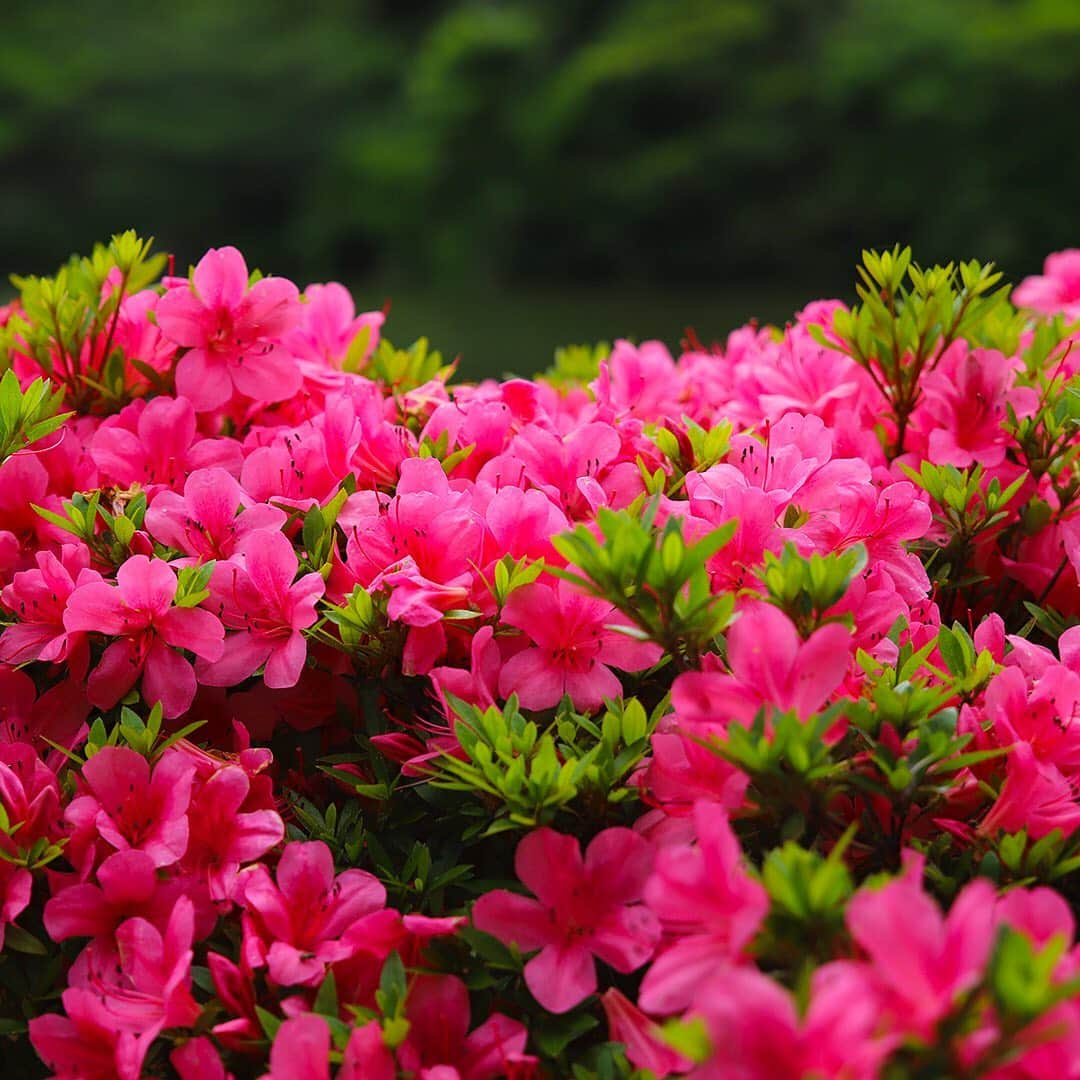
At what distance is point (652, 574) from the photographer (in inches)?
35.3

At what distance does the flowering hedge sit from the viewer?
801 mm

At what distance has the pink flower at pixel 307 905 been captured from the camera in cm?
97

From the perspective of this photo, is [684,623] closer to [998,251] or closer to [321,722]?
[321,722]

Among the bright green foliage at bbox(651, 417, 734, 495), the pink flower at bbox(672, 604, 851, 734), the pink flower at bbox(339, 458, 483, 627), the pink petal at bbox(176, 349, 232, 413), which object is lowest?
the pink flower at bbox(672, 604, 851, 734)

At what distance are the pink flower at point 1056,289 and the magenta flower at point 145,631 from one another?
4.48ft

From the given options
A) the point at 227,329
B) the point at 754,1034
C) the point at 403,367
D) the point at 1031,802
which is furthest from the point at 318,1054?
the point at 403,367

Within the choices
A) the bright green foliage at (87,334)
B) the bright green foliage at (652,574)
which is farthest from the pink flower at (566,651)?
the bright green foliage at (87,334)

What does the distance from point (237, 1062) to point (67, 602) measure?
41 centimetres

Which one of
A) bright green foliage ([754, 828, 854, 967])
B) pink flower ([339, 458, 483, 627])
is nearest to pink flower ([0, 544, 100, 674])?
pink flower ([339, 458, 483, 627])

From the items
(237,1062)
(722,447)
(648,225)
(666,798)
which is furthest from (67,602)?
(648,225)

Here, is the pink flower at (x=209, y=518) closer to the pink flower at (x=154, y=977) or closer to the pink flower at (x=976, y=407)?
the pink flower at (x=154, y=977)

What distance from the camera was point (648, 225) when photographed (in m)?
15.5

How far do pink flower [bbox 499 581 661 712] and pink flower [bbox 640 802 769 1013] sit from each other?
0.86 ft

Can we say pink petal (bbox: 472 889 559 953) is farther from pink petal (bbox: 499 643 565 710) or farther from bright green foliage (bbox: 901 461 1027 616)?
bright green foliage (bbox: 901 461 1027 616)
